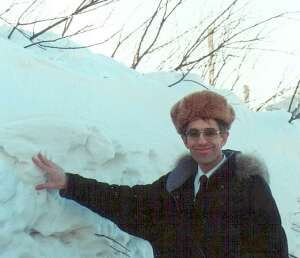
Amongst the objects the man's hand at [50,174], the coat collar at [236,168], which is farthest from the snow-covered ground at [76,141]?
the coat collar at [236,168]

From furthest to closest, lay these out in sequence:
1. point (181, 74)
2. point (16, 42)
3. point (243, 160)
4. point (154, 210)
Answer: point (181, 74) < point (16, 42) < point (154, 210) < point (243, 160)

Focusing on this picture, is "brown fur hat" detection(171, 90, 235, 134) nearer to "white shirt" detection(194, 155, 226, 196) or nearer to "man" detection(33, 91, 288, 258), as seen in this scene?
"man" detection(33, 91, 288, 258)

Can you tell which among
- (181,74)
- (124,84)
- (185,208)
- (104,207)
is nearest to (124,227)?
(104,207)

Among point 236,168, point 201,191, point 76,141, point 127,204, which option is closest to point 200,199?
point 201,191

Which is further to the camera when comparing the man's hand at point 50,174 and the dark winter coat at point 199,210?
the man's hand at point 50,174

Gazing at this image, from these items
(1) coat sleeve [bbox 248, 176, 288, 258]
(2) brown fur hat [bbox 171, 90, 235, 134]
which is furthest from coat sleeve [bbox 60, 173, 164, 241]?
(1) coat sleeve [bbox 248, 176, 288, 258]

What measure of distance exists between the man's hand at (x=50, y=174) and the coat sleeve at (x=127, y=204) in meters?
0.06

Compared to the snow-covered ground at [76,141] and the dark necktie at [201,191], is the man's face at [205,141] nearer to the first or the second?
the dark necktie at [201,191]

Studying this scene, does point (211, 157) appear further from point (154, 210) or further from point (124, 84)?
point (124, 84)

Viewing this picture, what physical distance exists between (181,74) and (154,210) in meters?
1.74

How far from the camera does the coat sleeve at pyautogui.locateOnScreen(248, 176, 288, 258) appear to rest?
216cm

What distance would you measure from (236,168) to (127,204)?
0.50 m

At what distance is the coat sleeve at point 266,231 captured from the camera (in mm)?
Result: 2164

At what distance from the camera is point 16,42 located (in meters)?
3.34
